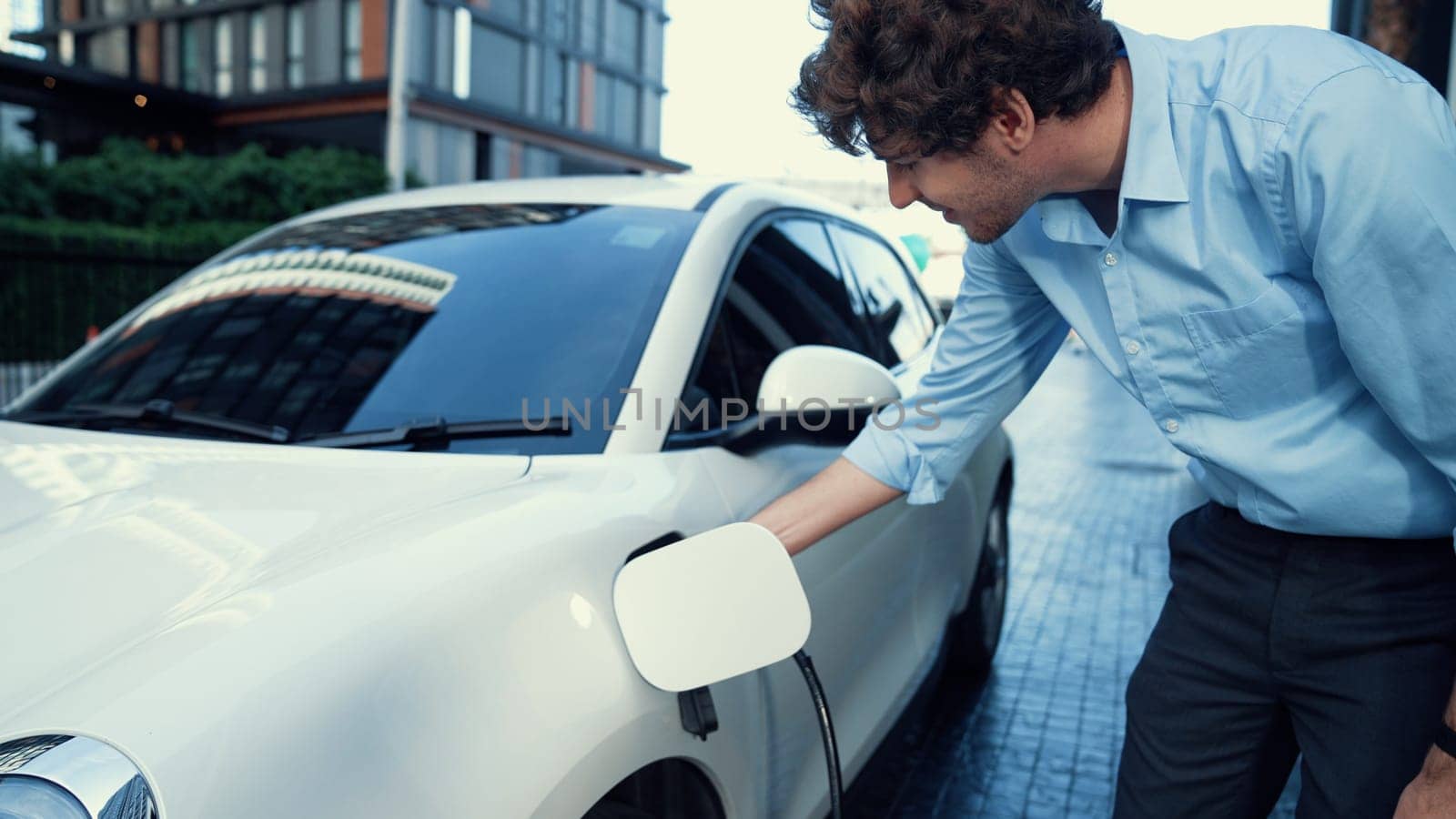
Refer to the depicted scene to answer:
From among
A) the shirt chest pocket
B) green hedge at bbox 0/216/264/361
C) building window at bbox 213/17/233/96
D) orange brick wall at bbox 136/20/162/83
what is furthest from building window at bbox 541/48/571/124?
the shirt chest pocket

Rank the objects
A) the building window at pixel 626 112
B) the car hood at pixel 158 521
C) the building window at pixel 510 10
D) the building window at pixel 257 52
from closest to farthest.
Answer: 1. the car hood at pixel 158 521
2. the building window at pixel 257 52
3. the building window at pixel 510 10
4. the building window at pixel 626 112

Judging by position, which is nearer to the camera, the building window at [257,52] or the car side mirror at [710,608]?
the car side mirror at [710,608]

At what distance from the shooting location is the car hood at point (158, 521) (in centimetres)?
133

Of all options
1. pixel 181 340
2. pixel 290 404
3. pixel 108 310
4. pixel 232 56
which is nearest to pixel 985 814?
pixel 290 404

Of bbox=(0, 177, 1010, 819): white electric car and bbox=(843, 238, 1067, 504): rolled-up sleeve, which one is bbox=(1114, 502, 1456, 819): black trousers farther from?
bbox=(0, 177, 1010, 819): white electric car

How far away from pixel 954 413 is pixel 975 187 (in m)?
0.54

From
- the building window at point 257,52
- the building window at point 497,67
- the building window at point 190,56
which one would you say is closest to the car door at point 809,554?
the building window at point 497,67

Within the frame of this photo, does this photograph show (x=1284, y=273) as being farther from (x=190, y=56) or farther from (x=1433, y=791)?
(x=190, y=56)

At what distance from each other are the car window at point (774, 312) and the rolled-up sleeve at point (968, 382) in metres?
0.40

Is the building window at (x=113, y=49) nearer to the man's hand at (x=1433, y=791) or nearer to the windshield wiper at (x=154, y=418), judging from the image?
the windshield wiper at (x=154, y=418)

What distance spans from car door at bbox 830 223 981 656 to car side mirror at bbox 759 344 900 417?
22.1 inches

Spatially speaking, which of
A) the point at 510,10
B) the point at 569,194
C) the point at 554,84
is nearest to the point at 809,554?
the point at 569,194

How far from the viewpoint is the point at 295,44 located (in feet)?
89.4

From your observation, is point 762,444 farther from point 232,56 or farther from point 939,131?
point 232,56
